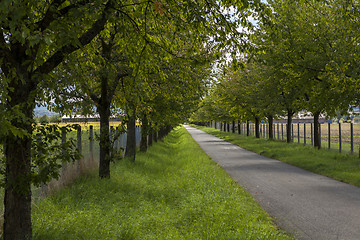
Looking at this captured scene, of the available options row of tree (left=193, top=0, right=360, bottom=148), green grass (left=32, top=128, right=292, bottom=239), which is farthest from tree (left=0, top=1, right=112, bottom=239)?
row of tree (left=193, top=0, right=360, bottom=148)

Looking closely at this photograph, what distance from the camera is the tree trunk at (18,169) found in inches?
170

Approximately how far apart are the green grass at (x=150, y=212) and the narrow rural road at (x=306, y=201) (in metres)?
0.41

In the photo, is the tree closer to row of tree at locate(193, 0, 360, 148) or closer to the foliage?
the foliage

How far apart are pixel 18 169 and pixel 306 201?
249 inches

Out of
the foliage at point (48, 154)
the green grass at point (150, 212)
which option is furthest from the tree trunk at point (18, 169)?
the green grass at point (150, 212)

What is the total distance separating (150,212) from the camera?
707cm

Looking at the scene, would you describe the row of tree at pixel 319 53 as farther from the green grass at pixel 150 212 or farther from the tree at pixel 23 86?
the tree at pixel 23 86

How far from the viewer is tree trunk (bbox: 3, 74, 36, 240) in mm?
4324

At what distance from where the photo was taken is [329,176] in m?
11.9

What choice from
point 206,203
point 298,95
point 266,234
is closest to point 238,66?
point 266,234

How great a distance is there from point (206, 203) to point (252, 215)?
1178 mm

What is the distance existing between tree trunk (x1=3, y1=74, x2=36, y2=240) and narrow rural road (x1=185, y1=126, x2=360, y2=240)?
A: 4136 millimetres

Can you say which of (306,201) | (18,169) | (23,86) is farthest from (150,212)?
(23,86)

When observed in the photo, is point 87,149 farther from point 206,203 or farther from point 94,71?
point 206,203
